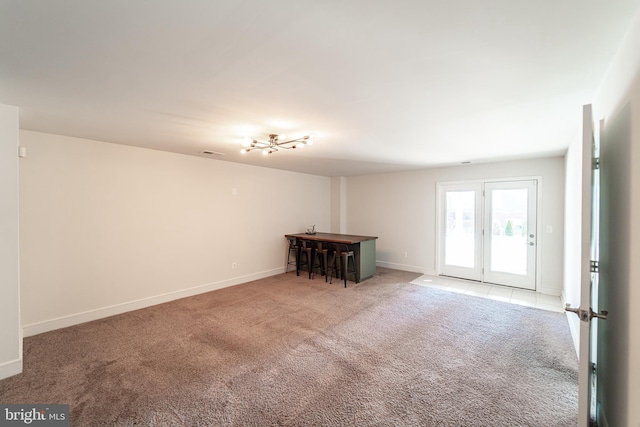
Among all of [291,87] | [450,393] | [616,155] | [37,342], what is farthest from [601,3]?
[37,342]

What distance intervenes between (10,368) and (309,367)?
8.95 feet

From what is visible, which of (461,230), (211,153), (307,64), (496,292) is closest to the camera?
(307,64)

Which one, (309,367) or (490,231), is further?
(490,231)

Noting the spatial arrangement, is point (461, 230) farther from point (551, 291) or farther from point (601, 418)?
point (601, 418)

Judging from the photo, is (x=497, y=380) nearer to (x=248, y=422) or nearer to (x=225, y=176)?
(x=248, y=422)

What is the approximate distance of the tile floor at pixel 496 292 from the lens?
4.20m

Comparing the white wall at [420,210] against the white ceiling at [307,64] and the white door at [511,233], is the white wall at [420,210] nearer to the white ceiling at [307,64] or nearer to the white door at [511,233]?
the white door at [511,233]

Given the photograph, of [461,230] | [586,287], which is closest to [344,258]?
[461,230]

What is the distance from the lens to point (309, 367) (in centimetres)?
253

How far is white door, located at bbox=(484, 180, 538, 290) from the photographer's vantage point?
479 cm

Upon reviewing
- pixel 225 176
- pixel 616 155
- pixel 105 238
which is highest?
pixel 225 176

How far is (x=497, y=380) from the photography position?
7.71 feet

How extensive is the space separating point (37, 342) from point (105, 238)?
133 centimetres

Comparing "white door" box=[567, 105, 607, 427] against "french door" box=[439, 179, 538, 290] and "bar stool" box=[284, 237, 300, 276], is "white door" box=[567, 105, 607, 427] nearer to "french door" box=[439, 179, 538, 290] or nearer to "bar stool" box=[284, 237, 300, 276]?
"french door" box=[439, 179, 538, 290]
